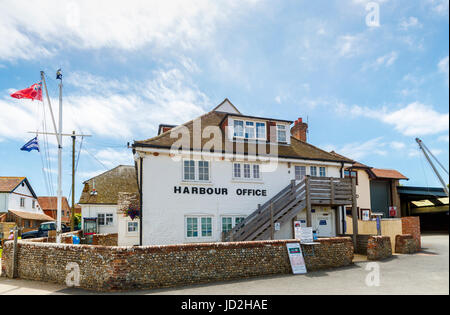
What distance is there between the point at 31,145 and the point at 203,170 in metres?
9.09

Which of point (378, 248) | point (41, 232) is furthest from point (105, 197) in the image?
point (378, 248)

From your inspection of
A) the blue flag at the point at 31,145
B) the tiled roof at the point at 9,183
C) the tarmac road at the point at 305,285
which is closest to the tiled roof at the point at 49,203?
the tiled roof at the point at 9,183

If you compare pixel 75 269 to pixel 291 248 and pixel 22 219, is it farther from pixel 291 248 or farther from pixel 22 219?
pixel 22 219

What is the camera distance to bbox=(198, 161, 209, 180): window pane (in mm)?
18331

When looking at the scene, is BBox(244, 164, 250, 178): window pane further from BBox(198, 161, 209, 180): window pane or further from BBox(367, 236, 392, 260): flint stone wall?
BBox(367, 236, 392, 260): flint stone wall

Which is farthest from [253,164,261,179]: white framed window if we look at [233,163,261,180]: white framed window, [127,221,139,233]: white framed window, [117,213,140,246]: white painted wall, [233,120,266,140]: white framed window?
[127,221,139,233]: white framed window

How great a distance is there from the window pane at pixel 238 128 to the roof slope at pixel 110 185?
1877cm

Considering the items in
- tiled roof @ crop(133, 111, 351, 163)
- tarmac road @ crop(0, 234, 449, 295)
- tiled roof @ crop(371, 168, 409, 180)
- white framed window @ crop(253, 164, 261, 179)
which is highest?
tiled roof @ crop(133, 111, 351, 163)

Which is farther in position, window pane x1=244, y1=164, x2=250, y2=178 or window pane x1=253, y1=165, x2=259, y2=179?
window pane x1=253, y1=165, x2=259, y2=179

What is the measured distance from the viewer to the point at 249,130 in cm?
2092

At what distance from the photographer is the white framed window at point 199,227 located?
57.6 feet
